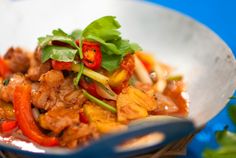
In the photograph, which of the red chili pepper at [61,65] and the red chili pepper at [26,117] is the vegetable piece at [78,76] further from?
the red chili pepper at [26,117]

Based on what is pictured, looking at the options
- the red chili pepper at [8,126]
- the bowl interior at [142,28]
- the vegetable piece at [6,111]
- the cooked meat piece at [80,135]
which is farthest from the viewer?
the bowl interior at [142,28]

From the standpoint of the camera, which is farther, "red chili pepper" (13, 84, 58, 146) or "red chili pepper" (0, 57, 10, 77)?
"red chili pepper" (0, 57, 10, 77)

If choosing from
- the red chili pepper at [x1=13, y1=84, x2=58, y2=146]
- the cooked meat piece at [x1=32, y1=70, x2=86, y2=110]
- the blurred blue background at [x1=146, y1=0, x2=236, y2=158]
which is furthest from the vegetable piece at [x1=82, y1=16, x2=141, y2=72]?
the blurred blue background at [x1=146, y1=0, x2=236, y2=158]

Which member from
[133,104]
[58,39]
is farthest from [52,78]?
[133,104]

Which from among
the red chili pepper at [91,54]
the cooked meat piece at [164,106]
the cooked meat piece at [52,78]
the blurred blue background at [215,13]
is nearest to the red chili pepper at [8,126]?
the cooked meat piece at [52,78]

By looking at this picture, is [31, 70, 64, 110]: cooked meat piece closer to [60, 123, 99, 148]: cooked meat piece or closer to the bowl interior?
[60, 123, 99, 148]: cooked meat piece

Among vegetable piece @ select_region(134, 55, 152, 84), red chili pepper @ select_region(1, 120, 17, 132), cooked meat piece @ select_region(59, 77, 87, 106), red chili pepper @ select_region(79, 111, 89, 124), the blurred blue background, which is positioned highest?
the blurred blue background

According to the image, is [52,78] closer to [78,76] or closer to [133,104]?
[78,76]
